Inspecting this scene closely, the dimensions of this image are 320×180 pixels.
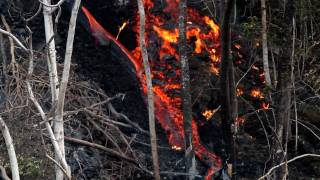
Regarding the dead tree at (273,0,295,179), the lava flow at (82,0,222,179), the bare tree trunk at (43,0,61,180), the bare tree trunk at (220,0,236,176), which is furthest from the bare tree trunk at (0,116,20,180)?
the lava flow at (82,0,222,179)

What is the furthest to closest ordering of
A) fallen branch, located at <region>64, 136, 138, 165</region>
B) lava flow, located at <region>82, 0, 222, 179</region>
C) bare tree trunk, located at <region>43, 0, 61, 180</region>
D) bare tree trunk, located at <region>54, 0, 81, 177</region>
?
lava flow, located at <region>82, 0, 222, 179</region> < fallen branch, located at <region>64, 136, 138, 165</region> < bare tree trunk, located at <region>43, 0, 61, 180</region> < bare tree trunk, located at <region>54, 0, 81, 177</region>

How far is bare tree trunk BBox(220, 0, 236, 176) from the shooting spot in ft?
28.6

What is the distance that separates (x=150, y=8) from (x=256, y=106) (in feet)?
13.2

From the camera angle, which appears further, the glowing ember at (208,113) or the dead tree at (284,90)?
the glowing ember at (208,113)

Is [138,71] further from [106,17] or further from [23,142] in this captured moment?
[23,142]

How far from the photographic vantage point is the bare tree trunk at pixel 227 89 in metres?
8.72

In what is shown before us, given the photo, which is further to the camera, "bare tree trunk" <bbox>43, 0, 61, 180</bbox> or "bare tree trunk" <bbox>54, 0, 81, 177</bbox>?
"bare tree trunk" <bbox>43, 0, 61, 180</bbox>

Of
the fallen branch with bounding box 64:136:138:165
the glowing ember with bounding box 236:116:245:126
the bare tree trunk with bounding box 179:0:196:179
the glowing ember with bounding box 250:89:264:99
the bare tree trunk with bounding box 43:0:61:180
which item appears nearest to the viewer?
the bare tree trunk with bounding box 43:0:61:180

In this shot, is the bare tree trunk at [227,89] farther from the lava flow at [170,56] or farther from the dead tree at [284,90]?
the lava flow at [170,56]

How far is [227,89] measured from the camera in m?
9.25

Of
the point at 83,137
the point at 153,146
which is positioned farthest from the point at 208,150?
the point at 83,137

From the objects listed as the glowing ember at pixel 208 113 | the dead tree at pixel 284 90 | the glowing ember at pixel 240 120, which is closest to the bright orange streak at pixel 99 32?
the glowing ember at pixel 208 113

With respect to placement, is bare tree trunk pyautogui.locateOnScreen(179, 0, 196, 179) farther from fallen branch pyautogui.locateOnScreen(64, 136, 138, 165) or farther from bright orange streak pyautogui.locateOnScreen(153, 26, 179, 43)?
bright orange streak pyautogui.locateOnScreen(153, 26, 179, 43)

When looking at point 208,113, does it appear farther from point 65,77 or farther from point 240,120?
point 65,77
